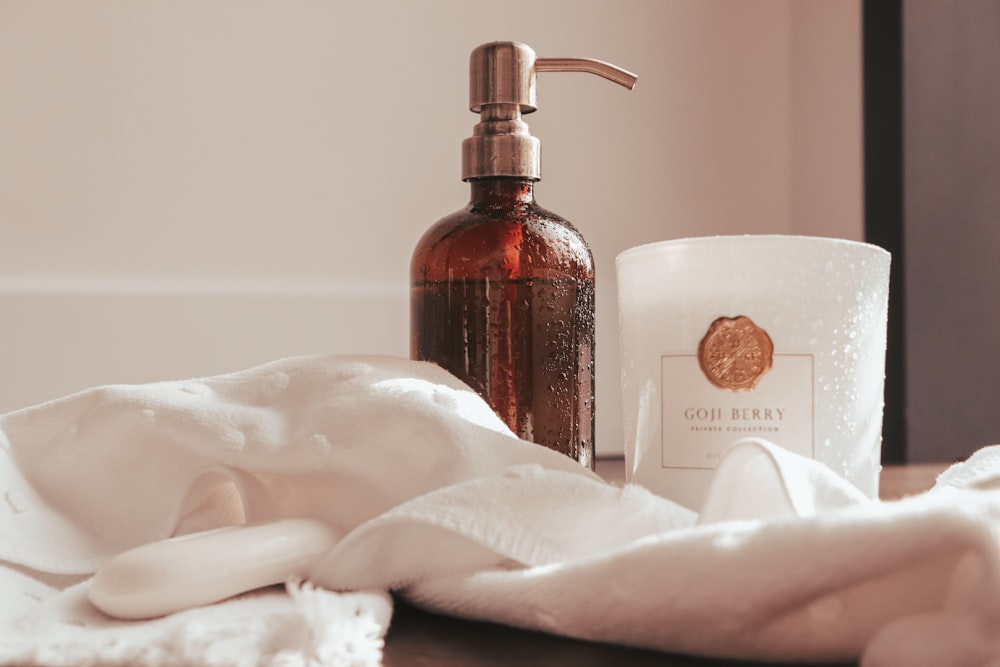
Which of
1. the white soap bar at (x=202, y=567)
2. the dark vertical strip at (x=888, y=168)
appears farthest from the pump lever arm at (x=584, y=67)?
the dark vertical strip at (x=888, y=168)

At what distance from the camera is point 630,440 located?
1.47 ft

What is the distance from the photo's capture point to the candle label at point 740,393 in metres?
0.40

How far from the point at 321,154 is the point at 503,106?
2.09ft

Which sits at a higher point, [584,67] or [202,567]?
[584,67]

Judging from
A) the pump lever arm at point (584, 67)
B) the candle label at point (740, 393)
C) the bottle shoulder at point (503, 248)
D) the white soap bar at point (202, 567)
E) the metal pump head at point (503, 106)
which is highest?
the pump lever arm at point (584, 67)

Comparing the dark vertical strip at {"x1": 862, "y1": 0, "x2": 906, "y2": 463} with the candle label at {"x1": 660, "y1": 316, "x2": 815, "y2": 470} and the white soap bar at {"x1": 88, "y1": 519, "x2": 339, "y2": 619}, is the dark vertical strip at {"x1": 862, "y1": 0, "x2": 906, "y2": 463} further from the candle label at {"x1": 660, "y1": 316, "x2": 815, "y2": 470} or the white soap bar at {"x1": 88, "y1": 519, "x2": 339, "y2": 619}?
the white soap bar at {"x1": 88, "y1": 519, "x2": 339, "y2": 619}

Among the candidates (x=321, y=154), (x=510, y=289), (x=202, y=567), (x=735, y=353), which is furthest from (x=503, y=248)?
(x=321, y=154)

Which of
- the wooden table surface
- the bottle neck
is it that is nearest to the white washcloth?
the wooden table surface

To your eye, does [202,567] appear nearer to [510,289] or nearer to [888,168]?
[510,289]

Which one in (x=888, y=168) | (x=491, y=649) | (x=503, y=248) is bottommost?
(x=491, y=649)

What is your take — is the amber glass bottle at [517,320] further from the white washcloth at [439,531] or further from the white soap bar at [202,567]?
the white soap bar at [202,567]

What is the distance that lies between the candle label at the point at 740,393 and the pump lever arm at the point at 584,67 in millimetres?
152

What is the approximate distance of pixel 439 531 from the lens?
28cm

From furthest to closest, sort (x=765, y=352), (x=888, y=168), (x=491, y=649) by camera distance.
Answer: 1. (x=888, y=168)
2. (x=765, y=352)
3. (x=491, y=649)
